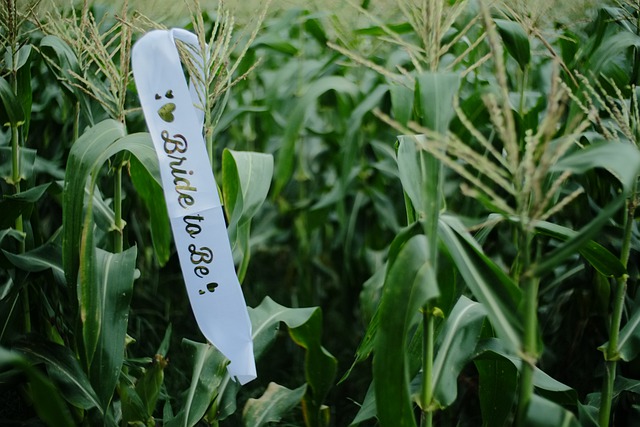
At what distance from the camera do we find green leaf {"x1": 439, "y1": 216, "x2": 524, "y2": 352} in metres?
0.77

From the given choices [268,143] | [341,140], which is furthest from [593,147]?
[268,143]

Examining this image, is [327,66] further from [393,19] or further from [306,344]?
[306,344]

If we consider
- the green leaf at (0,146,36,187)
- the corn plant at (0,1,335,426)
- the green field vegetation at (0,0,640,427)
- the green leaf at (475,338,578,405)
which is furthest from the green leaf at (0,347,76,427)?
the green leaf at (0,146,36,187)

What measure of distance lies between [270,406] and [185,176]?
0.54m

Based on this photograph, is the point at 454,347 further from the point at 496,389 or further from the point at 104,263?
the point at 104,263

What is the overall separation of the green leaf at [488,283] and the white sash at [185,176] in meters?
0.38

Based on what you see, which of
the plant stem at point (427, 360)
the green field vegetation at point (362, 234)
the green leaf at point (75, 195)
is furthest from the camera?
the green leaf at point (75, 195)

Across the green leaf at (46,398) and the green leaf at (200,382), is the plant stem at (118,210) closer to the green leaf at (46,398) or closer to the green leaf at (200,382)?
the green leaf at (200,382)

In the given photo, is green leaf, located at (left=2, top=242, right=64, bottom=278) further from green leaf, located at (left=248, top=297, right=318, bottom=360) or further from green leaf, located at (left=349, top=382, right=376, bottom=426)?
green leaf, located at (left=349, top=382, right=376, bottom=426)

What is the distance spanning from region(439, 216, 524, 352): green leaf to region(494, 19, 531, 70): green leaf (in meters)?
0.55

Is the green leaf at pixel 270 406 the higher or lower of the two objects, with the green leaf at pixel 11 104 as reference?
lower

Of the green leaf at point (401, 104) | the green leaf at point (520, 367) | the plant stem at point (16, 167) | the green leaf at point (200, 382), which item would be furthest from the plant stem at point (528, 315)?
the plant stem at point (16, 167)

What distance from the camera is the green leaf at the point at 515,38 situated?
127 centimetres

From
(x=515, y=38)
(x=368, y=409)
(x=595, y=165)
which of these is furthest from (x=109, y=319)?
(x=515, y=38)
